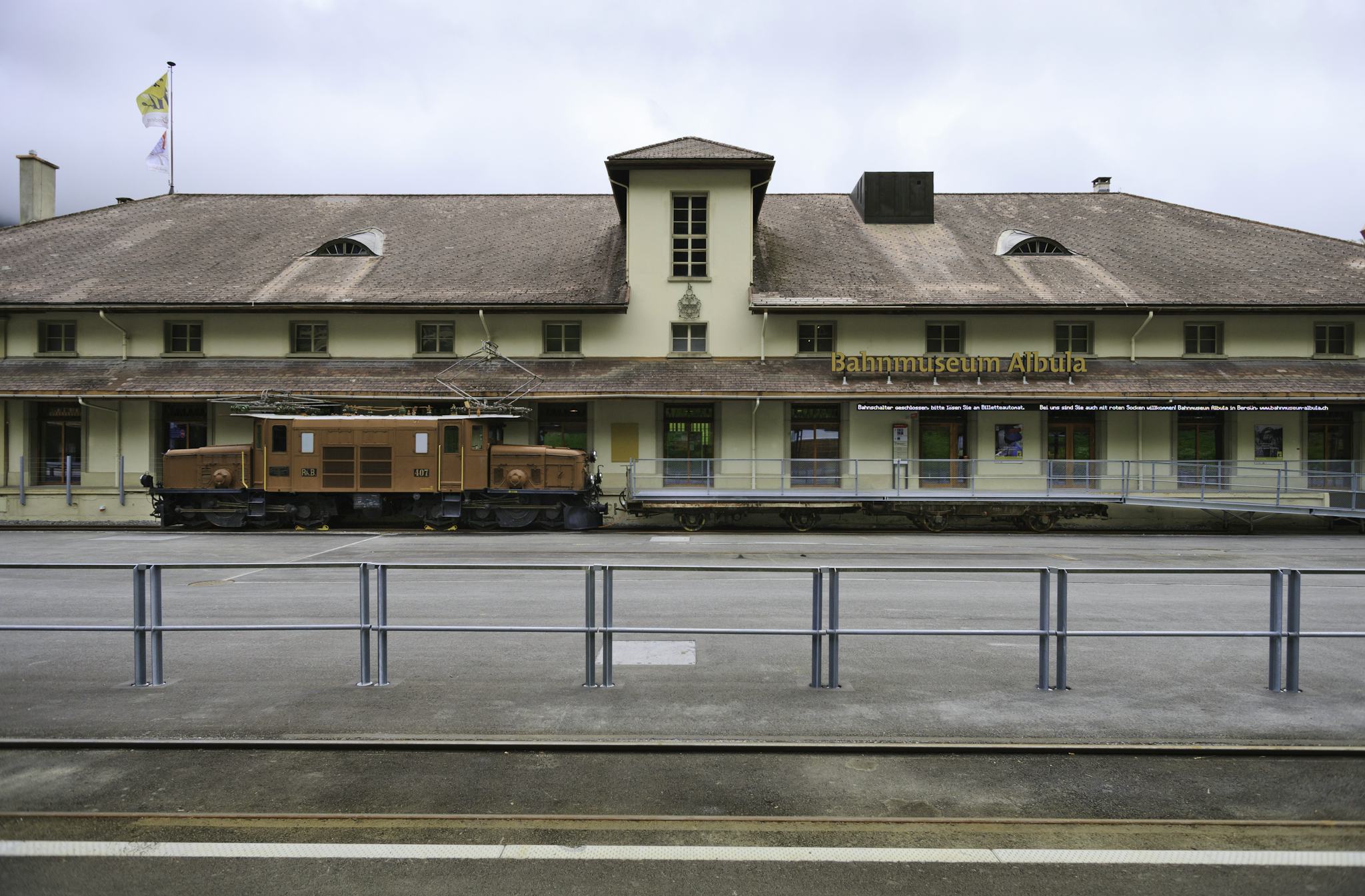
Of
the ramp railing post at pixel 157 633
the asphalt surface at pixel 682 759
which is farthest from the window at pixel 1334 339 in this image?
the ramp railing post at pixel 157 633

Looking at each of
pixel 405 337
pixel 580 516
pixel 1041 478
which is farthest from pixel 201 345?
pixel 1041 478

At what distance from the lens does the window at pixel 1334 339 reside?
28125 millimetres

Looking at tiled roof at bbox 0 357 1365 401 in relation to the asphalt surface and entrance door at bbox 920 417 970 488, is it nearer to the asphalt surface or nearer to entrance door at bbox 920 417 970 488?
entrance door at bbox 920 417 970 488

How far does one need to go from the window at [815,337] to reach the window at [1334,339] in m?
17.1

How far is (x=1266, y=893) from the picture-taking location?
4586 mm

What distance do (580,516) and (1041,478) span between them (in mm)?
14105

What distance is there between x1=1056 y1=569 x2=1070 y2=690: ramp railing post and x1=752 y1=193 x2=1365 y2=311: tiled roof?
807 inches

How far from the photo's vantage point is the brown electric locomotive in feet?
75.9

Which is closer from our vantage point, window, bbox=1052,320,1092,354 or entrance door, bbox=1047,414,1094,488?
entrance door, bbox=1047,414,1094,488

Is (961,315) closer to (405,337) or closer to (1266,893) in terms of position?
(405,337)

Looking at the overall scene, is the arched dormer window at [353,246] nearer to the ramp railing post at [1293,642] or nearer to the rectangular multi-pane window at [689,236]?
the rectangular multi-pane window at [689,236]

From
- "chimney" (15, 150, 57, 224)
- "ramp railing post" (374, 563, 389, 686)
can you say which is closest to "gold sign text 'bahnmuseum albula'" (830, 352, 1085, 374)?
"ramp railing post" (374, 563, 389, 686)

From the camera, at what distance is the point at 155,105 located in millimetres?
35500

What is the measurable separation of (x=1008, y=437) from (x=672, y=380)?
1199 cm
